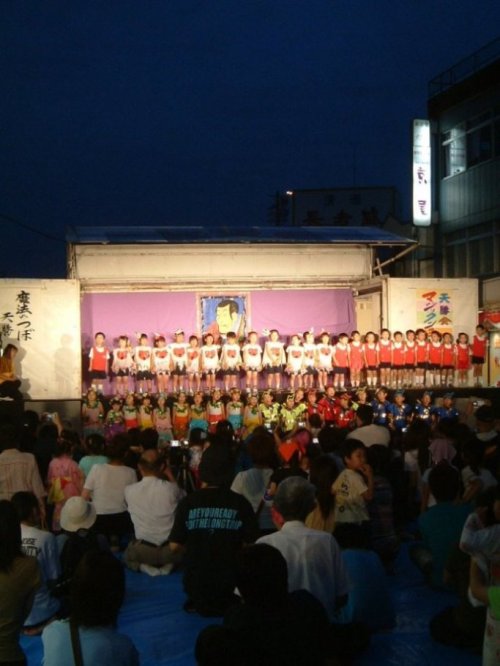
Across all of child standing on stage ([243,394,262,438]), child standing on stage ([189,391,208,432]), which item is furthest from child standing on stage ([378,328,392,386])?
child standing on stage ([189,391,208,432])

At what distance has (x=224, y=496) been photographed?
5582 millimetres

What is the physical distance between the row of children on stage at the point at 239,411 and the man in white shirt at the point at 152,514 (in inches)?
317

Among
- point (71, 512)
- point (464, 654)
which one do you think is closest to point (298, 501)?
point (464, 654)

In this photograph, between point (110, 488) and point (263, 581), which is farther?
point (110, 488)

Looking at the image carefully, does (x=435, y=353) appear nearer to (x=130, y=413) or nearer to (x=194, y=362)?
(x=194, y=362)

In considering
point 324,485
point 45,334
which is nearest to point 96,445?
point 324,485

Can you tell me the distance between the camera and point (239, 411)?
1673 cm

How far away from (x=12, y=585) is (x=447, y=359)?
15434 millimetres

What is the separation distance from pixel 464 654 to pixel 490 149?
65.7ft

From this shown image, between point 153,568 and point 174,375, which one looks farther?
point 174,375

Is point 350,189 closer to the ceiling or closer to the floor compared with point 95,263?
closer to the ceiling

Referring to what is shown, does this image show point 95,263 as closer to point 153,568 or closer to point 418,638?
point 153,568

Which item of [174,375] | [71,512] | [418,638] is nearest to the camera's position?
[418,638]

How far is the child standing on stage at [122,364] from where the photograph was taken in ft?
59.8
